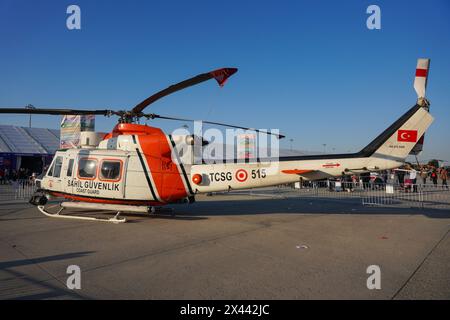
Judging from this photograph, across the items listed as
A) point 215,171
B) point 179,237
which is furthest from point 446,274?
point 215,171

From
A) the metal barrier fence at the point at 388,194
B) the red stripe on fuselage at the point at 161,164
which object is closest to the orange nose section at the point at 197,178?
the red stripe on fuselage at the point at 161,164

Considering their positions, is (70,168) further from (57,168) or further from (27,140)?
(27,140)

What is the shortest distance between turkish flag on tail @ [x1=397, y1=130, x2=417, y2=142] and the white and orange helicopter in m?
0.05

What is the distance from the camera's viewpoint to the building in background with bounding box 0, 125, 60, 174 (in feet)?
107

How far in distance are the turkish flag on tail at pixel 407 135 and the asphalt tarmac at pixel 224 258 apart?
2773mm

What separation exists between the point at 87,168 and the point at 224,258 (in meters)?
6.67

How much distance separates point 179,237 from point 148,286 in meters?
3.18

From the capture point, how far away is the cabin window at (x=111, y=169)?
985 cm

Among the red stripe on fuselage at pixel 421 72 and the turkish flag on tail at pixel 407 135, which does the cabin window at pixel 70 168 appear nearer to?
the turkish flag on tail at pixel 407 135

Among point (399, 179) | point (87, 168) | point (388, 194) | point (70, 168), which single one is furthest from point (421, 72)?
point (399, 179)

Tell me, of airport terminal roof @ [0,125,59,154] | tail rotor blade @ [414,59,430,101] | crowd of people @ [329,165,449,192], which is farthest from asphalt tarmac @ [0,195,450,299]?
airport terminal roof @ [0,125,59,154]

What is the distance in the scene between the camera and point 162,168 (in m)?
9.97
